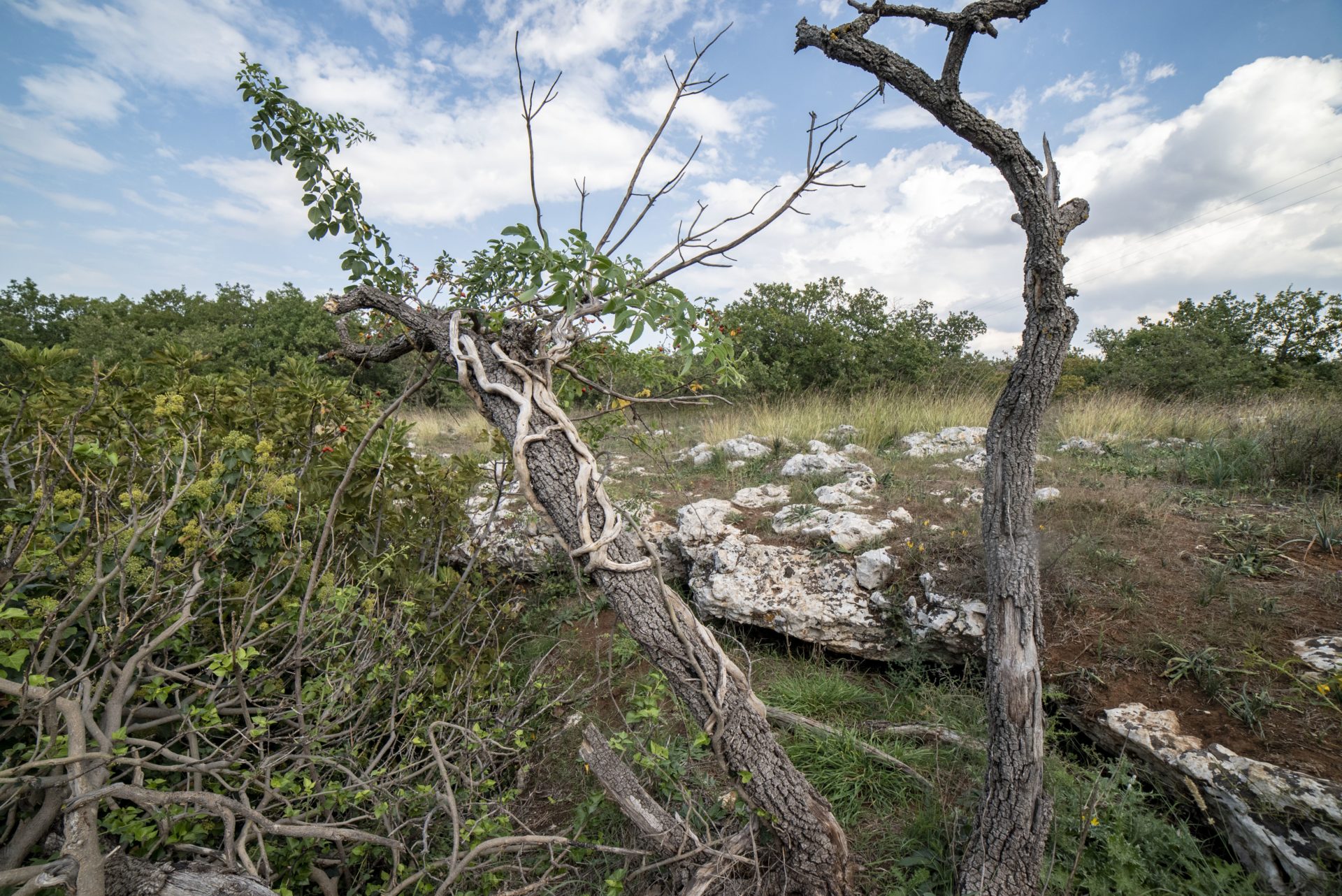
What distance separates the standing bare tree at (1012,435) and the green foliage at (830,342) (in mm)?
10683

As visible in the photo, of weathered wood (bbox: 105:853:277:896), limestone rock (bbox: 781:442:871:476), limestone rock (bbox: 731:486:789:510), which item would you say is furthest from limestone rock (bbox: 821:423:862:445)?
weathered wood (bbox: 105:853:277:896)

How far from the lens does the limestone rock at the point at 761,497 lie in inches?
195

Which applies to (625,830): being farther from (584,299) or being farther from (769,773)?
(584,299)

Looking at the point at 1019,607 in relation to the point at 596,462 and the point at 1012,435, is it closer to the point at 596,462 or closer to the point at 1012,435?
the point at 1012,435

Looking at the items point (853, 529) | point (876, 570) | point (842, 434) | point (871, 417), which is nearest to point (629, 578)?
point (876, 570)

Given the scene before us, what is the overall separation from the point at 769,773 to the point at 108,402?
3134 millimetres

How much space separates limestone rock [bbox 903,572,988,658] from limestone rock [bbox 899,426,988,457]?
11.4ft

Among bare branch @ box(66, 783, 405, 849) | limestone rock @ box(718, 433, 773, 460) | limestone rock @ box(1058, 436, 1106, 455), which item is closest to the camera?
bare branch @ box(66, 783, 405, 849)

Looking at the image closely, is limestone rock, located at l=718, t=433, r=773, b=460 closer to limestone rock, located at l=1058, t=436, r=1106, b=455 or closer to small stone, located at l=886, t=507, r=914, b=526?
small stone, located at l=886, t=507, r=914, b=526

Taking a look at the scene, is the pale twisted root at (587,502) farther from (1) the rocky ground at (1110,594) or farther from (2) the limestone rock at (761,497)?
(2) the limestone rock at (761,497)

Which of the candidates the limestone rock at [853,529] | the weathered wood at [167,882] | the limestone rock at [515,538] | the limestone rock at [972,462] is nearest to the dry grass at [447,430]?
the limestone rock at [515,538]

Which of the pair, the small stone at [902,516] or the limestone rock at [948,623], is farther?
the small stone at [902,516]

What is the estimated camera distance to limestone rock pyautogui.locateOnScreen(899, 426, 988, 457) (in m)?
6.84

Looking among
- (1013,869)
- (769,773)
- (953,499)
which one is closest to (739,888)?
(769,773)
